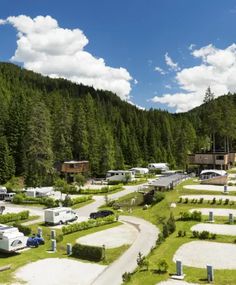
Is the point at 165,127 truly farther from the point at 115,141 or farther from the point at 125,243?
the point at 125,243

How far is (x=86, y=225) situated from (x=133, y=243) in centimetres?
779

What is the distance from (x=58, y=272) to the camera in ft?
84.2

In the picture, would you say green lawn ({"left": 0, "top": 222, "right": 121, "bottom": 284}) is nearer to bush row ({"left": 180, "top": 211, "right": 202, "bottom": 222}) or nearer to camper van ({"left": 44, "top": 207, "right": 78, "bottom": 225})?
camper van ({"left": 44, "top": 207, "right": 78, "bottom": 225})

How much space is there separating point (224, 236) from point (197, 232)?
2157 mm

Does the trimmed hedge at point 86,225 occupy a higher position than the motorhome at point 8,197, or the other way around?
the motorhome at point 8,197

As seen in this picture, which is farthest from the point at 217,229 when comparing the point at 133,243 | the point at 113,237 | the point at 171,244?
the point at 113,237

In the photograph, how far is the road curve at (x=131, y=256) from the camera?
2367cm

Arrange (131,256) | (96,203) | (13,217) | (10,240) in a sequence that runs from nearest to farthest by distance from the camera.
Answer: (131,256) < (10,240) < (13,217) < (96,203)

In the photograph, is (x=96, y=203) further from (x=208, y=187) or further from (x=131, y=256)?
(x=131, y=256)

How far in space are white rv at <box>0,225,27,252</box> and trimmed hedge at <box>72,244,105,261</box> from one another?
468 centimetres

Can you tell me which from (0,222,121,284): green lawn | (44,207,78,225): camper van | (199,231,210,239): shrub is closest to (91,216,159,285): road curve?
(0,222,121,284): green lawn

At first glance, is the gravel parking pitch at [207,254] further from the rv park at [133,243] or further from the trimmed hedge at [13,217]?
the trimmed hedge at [13,217]

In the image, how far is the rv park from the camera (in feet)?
77.1

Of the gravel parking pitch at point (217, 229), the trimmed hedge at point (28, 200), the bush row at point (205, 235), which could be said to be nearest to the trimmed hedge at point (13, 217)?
the trimmed hedge at point (28, 200)
